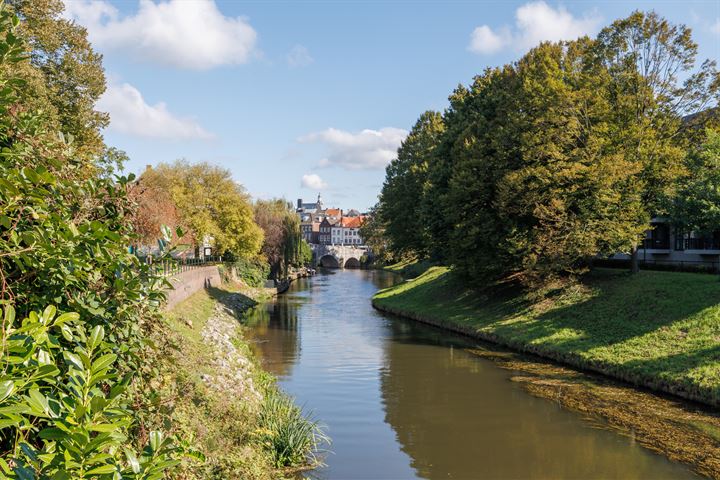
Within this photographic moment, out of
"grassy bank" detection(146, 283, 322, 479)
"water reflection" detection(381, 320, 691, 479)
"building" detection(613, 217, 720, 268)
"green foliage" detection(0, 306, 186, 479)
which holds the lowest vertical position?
"water reflection" detection(381, 320, 691, 479)

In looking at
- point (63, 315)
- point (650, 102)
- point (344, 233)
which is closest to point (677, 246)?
point (650, 102)

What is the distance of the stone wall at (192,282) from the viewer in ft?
99.6

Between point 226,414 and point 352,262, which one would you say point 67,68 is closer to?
point 226,414

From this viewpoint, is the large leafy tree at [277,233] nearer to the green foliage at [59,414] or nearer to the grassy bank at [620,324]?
the grassy bank at [620,324]

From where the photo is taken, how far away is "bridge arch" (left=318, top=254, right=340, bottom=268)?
422 feet

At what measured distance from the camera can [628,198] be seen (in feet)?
104

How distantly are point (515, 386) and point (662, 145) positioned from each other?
66.6 feet

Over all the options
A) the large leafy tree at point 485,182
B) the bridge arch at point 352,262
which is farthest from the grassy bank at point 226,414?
the bridge arch at point 352,262

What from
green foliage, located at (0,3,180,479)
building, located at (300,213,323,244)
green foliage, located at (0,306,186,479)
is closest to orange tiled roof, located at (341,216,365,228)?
building, located at (300,213,323,244)

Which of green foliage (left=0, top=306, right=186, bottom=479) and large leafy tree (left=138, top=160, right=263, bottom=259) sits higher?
large leafy tree (left=138, top=160, right=263, bottom=259)

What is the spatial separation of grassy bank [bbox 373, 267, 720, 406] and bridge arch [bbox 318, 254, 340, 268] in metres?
88.0

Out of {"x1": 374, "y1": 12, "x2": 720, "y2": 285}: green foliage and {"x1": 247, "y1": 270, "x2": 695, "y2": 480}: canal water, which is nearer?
{"x1": 247, "y1": 270, "x2": 695, "y2": 480}: canal water

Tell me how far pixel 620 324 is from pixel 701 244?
21.9 meters

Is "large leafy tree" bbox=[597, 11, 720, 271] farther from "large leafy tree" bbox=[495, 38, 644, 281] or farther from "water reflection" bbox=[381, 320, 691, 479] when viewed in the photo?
"water reflection" bbox=[381, 320, 691, 479]
